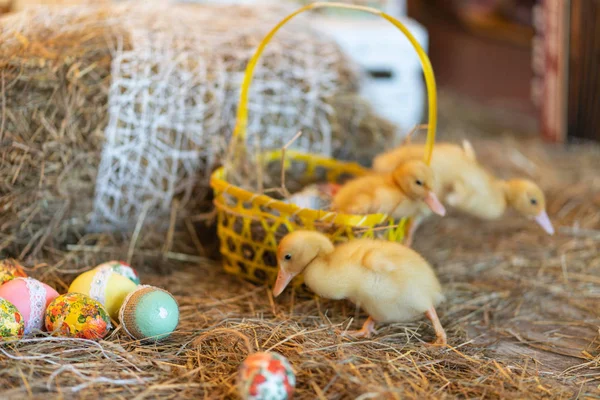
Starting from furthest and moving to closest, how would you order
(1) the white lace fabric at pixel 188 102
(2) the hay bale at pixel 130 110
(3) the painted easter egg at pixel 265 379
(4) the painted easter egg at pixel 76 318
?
(1) the white lace fabric at pixel 188 102, (2) the hay bale at pixel 130 110, (4) the painted easter egg at pixel 76 318, (3) the painted easter egg at pixel 265 379

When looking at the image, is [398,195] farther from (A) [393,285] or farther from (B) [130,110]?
(B) [130,110]

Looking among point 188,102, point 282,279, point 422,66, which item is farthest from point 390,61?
point 282,279

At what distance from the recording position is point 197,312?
204 cm

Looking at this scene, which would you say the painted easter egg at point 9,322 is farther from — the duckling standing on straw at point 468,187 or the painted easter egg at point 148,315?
the duckling standing on straw at point 468,187

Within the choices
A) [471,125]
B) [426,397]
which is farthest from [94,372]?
[471,125]

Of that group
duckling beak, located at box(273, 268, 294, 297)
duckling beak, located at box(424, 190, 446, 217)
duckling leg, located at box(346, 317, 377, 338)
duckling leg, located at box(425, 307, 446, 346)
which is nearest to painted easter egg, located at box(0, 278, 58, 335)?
duckling beak, located at box(273, 268, 294, 297)

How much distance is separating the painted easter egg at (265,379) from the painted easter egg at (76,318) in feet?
1.60

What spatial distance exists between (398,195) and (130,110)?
1046 mm

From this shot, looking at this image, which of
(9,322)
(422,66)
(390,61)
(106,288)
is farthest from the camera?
(390,61)

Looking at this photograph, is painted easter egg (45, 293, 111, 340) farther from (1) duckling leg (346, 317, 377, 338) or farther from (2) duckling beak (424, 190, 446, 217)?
(2) duckling beak (424, 190, 446, 217)

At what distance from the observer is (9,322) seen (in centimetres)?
165

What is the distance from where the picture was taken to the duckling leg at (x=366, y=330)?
1.87 meters

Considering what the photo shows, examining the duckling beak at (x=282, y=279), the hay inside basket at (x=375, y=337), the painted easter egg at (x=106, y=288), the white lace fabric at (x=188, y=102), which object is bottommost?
the hay inside basket at (x=375, y=337)

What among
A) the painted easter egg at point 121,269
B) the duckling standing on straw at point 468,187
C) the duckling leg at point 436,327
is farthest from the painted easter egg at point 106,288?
the duckling standing on straw at point 468,187
